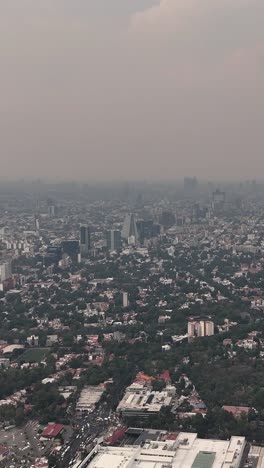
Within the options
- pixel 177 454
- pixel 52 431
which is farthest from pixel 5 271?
pixel 177 454

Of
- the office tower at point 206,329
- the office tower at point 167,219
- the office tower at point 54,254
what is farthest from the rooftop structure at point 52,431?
the office tower at point 167,219

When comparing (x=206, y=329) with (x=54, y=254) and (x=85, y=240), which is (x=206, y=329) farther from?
(x=85, y=240)

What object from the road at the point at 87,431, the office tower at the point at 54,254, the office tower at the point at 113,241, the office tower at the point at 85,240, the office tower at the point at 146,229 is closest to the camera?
the road at the point at 87,431

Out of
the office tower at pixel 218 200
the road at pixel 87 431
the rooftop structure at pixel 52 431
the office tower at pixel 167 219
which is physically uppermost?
the office tower at pixel 218 200

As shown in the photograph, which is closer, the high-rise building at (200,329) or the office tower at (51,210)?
the high-rise building at (200,329)

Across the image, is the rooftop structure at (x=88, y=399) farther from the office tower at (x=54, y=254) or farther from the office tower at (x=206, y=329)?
the office tower at (x=54, y=254)

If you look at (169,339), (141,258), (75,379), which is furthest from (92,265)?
(75,379)

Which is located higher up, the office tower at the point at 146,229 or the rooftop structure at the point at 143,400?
the office tower at the point at 146,229

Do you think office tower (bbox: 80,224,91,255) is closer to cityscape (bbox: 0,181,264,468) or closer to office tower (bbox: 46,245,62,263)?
cityscape (bbox: 0,181,264,468)
